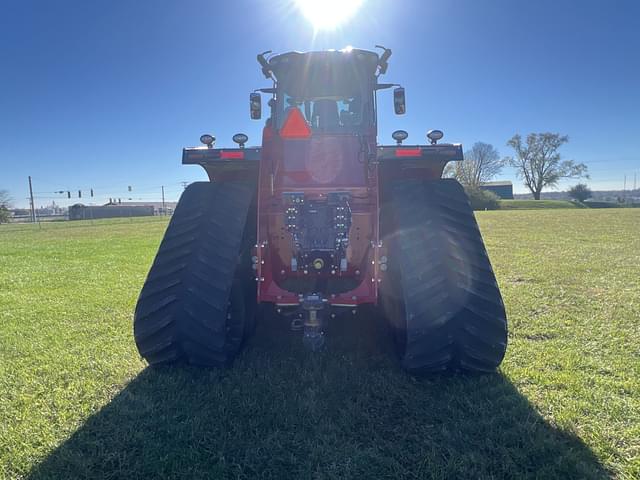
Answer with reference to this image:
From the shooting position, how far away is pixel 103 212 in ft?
220

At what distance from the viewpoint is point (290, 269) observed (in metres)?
3.39

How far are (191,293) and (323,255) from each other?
1019 mm

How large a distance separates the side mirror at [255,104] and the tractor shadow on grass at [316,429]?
297cm

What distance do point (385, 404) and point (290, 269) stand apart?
1.27 meters

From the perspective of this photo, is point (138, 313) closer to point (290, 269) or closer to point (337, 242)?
point (290, 269)

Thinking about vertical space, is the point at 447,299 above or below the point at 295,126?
below

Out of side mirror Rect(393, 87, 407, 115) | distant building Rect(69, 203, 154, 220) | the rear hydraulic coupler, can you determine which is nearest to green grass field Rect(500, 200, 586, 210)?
side mirror Rect(393, 87, 407, 115)

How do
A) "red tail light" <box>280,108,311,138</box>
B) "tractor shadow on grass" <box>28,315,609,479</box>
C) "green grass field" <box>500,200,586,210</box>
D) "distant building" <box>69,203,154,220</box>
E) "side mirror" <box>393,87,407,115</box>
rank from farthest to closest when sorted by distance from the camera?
"distant building" <box>69,203,154,220</box> → "green grass field" <box>500,200,586,210</box> → "side mirror" <box>393,87,407,115</box> → "red tail light" <box>280,108,311,138</box> → "tractor shadow on grass" <box>28,315,609,479</box>

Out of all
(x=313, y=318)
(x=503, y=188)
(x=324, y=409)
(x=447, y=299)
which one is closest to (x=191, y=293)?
(x=313, y=318)

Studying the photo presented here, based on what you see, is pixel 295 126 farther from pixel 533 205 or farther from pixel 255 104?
pixel 533 205

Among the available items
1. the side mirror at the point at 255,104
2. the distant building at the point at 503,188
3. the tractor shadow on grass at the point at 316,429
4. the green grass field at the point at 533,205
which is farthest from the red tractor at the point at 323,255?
the distant building at the point at 503,188

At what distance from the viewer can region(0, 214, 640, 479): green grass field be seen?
2.28 meters

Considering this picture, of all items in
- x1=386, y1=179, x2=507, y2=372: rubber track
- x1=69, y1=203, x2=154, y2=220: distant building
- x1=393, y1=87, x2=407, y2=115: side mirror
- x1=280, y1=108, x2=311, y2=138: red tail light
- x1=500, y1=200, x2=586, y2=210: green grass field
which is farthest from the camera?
x1=69, y1=203, x2=154, y2=220: distant building

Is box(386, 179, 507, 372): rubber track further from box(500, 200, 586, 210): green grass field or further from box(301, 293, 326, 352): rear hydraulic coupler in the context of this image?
box(500, 200, 586, 210): green grass field
